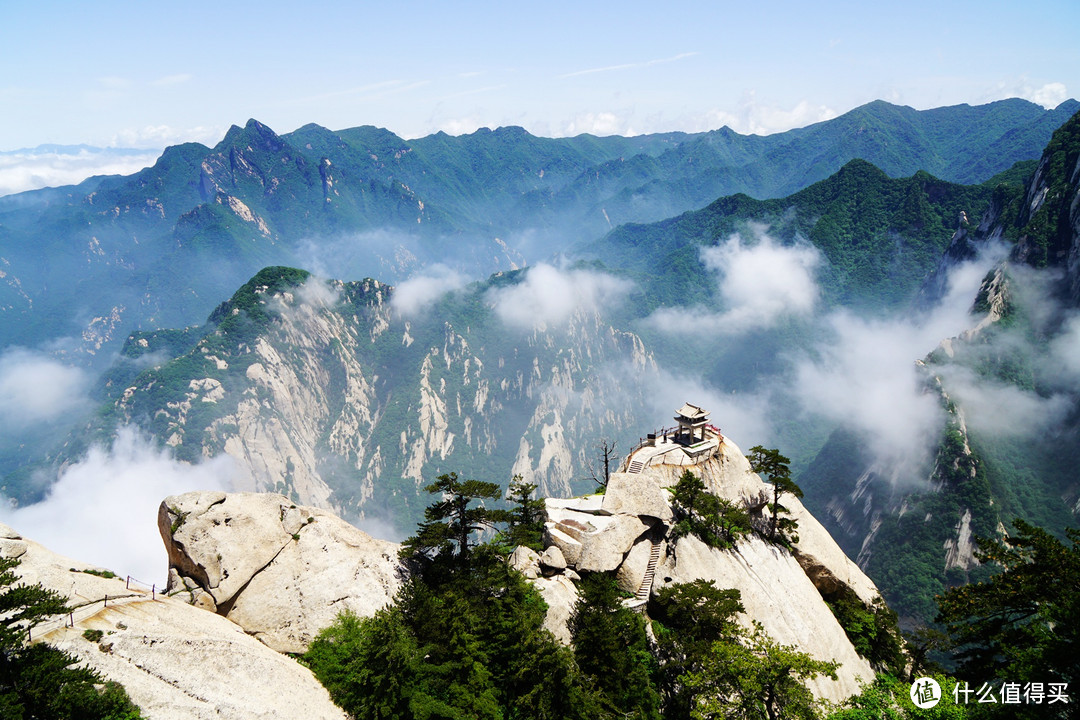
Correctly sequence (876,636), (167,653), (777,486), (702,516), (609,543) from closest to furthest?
(167,653) < (609,543) < (702,516) < (876,636) < (777,486)

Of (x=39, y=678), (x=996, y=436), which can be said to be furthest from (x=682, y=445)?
(x=996, y=436)

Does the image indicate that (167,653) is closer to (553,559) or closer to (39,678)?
(39,678)

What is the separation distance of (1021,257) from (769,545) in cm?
19584

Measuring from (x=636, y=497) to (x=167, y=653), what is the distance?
133 ft

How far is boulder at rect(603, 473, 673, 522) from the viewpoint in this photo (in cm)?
5656

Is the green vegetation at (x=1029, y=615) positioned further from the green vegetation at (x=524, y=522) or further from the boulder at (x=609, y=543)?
the green vegetation at (x=524, y=522)

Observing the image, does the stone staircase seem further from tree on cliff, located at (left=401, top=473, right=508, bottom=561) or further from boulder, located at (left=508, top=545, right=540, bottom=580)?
tree on cliff, located at (left=401, top=473, right=508, bottom=561)

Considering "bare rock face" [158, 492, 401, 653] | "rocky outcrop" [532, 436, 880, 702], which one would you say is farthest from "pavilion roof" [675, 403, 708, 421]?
"bare rock face" [158, 492, 401, 653]

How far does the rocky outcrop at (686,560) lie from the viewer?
52.5 m

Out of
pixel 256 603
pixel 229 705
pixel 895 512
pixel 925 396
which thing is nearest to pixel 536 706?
pixel 229 705

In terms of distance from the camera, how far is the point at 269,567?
45.3 metres

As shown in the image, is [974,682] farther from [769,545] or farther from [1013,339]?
[1013,339]

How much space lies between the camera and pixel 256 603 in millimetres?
43125

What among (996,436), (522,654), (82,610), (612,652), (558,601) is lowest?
(996,436)
